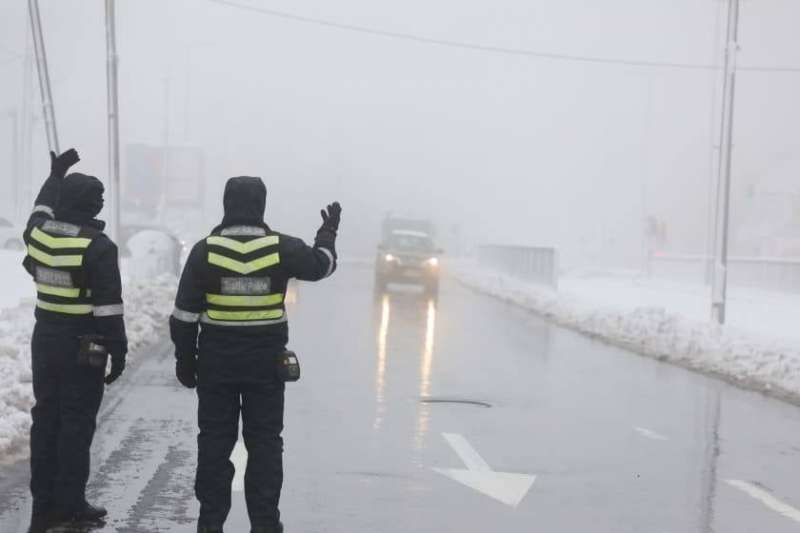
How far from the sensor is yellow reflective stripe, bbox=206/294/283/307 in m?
6.19

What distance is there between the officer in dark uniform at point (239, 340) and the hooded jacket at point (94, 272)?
46cm

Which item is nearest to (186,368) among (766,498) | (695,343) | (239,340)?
(239,340)

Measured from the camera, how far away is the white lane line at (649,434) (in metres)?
10.8

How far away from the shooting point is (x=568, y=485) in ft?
28.0

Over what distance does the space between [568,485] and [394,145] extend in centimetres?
17308

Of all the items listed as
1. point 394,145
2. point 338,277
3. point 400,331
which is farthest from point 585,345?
point 394,145

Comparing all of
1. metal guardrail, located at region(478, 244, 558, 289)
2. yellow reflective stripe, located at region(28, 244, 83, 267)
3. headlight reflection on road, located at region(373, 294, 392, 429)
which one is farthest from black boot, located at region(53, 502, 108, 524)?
metal guardrail, located at region(478, 244, 558, 289)

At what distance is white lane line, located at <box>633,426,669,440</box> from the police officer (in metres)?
5.63

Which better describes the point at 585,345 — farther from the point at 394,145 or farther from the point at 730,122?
the point at 394,145

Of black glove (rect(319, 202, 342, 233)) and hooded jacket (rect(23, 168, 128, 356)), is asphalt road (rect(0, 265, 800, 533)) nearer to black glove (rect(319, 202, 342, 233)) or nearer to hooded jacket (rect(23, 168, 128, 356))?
hooded jacket (rect(23, 168, 128, 356))

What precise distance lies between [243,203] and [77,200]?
102 cm

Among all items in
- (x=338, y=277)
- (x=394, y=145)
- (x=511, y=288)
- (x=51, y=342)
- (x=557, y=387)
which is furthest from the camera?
(x=394, y=145)

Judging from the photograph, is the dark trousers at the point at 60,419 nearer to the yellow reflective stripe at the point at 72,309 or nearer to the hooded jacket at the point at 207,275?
the yellow reflective stripe at the point at 72,309

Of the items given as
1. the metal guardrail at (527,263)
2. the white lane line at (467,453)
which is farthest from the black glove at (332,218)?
the metal guardrail at (527,263)
